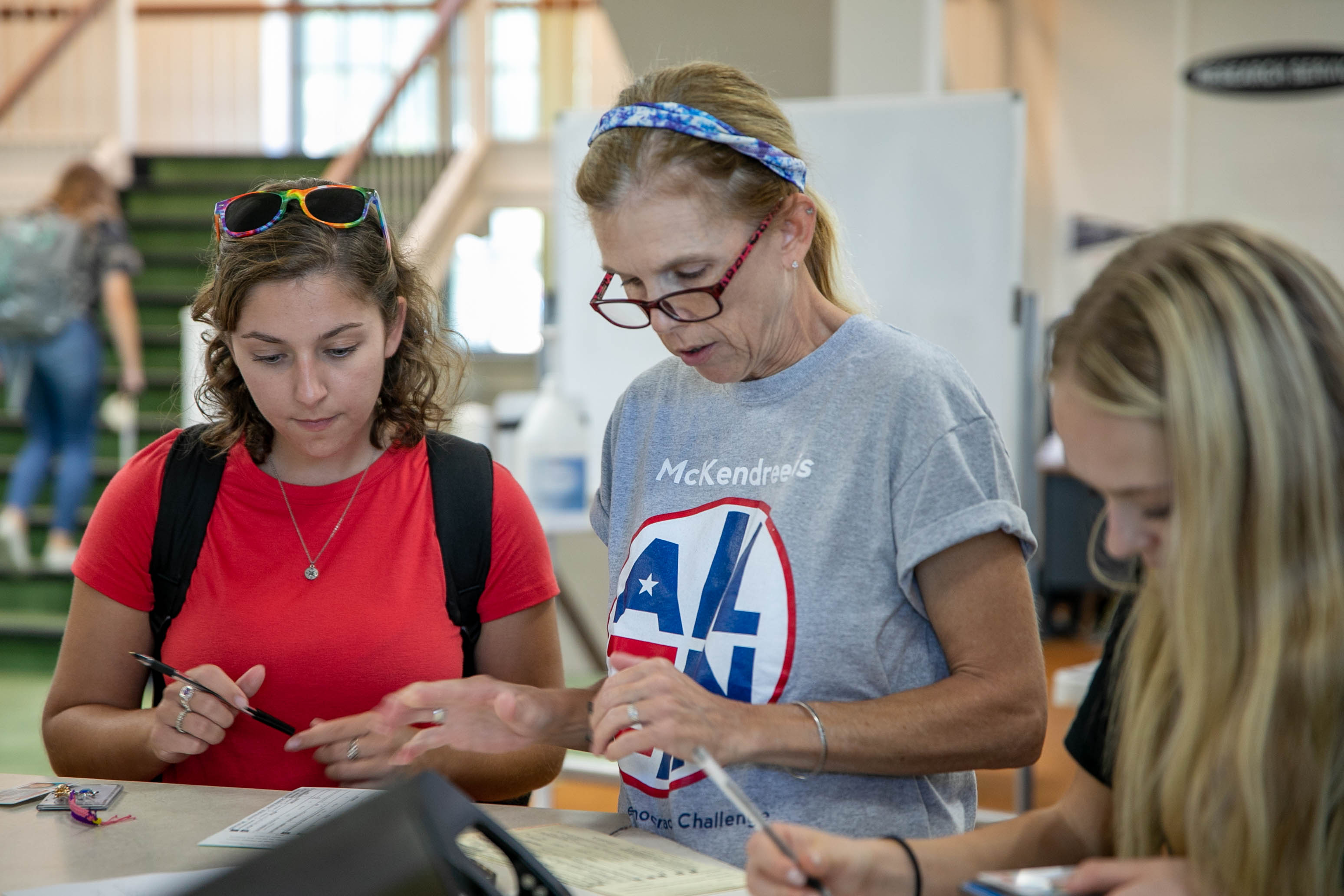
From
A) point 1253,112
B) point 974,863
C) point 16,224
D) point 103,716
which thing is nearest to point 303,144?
point 16,224

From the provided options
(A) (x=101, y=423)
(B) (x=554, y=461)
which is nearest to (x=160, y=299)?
(A) (x=101, y=423)

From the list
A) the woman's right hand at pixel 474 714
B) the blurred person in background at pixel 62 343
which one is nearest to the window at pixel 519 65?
the blurred person in background at pixel 62 343

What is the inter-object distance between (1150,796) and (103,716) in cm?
120

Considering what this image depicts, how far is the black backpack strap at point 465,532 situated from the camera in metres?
1.52

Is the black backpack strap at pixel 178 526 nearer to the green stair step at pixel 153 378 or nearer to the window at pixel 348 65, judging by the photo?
the green stair step at pixel 153 378

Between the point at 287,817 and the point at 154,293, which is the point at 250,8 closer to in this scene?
the point at 154,293

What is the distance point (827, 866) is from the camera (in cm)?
92

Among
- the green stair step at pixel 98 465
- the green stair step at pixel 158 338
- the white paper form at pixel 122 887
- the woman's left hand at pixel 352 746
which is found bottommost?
the green stair step at pixel 98 465

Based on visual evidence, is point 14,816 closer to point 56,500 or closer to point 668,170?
point 668,170

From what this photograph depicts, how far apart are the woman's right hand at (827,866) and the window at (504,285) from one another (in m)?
7.62

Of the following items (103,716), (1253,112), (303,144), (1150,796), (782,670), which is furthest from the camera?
(303,144)

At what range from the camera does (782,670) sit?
1.17 metres

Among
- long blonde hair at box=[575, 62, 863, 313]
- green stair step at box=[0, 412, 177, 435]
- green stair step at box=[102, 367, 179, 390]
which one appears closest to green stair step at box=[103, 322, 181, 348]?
green stair step at box=[102, 367, 179, 390]

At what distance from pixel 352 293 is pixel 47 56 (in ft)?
21.4
